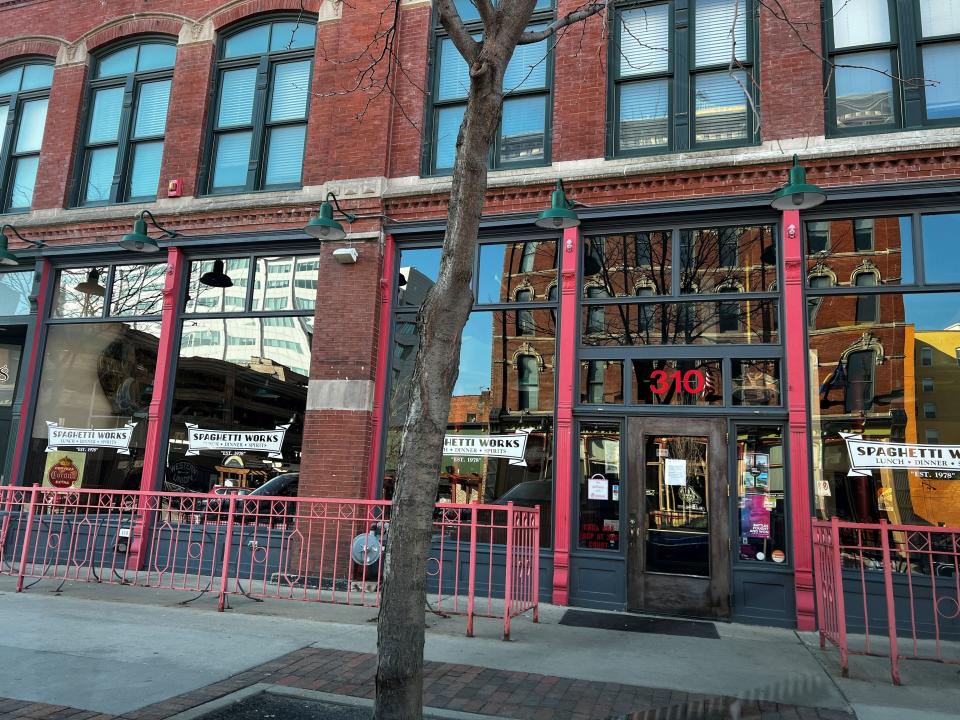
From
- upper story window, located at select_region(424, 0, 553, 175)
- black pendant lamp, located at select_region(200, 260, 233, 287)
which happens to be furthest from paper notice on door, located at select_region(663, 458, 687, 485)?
black pendant lamp, located at select_region(200, 260, 233, 287)

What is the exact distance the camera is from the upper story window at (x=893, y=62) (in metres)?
8.94

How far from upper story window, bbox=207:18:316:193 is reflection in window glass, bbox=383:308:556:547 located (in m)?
3.84

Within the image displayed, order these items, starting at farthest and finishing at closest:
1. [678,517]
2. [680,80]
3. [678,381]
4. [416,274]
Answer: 1. [416,274]
2. [680,80]
3. [678,381]
4. [678,517]

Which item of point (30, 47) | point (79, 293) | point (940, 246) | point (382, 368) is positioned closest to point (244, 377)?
point (382, 368)

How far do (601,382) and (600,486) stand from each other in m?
1.32

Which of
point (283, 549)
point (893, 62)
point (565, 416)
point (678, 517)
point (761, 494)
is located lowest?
point (283, 549)

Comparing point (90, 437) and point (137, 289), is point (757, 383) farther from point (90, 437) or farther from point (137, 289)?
point (90, 437)

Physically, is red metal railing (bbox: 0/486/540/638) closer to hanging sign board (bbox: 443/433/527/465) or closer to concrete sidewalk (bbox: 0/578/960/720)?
→ concrete sidewalk (bbox: 0/578/960/720)

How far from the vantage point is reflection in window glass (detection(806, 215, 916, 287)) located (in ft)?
28.3

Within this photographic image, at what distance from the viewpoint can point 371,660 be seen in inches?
239

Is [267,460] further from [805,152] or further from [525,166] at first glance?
[805,152]

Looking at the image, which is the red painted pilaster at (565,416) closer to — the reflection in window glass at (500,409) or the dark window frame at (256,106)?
the reflection in window glass at (500,409)

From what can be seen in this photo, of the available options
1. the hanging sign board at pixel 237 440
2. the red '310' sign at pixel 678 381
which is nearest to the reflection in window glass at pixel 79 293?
the hanging sign board at pixel 237 440

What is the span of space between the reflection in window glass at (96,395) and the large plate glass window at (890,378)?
9.68 metres
